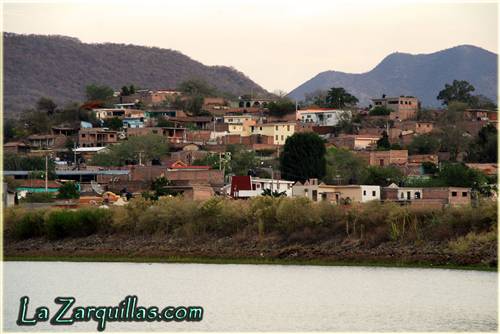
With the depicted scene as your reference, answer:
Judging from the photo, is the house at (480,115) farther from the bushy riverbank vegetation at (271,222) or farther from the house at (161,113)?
the bushy riverbank vegetation at (271,222)

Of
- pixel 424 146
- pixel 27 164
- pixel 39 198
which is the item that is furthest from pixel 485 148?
pixel 39 198

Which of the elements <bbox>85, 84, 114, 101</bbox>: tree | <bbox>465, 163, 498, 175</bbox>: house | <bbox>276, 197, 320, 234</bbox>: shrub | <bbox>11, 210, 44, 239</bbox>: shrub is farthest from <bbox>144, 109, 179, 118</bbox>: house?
<bbox>276, 197, 320, 234</bbox>: shrub

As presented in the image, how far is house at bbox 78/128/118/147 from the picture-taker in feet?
255

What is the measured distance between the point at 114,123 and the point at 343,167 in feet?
74.0

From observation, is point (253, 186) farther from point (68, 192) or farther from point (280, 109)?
point (280, 109)

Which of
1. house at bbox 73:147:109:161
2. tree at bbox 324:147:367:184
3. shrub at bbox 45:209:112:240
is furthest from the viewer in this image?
house at bbox 73:147:109:161

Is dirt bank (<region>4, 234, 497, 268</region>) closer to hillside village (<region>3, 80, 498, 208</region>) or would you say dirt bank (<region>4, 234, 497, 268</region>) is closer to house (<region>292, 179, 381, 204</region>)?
hillside village (<region>3, 80, 498, 208</region>)

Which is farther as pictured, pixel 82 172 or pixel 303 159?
pixel 82 172

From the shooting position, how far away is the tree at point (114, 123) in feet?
266

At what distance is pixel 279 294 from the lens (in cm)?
2883

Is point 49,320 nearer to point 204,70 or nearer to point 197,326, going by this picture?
point 197,326

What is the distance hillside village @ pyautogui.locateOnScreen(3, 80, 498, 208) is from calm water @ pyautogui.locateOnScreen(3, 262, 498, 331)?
414 inches

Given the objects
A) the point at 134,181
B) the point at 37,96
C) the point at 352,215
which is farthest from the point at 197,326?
the point at 37,96

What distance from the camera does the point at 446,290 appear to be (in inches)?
1148
